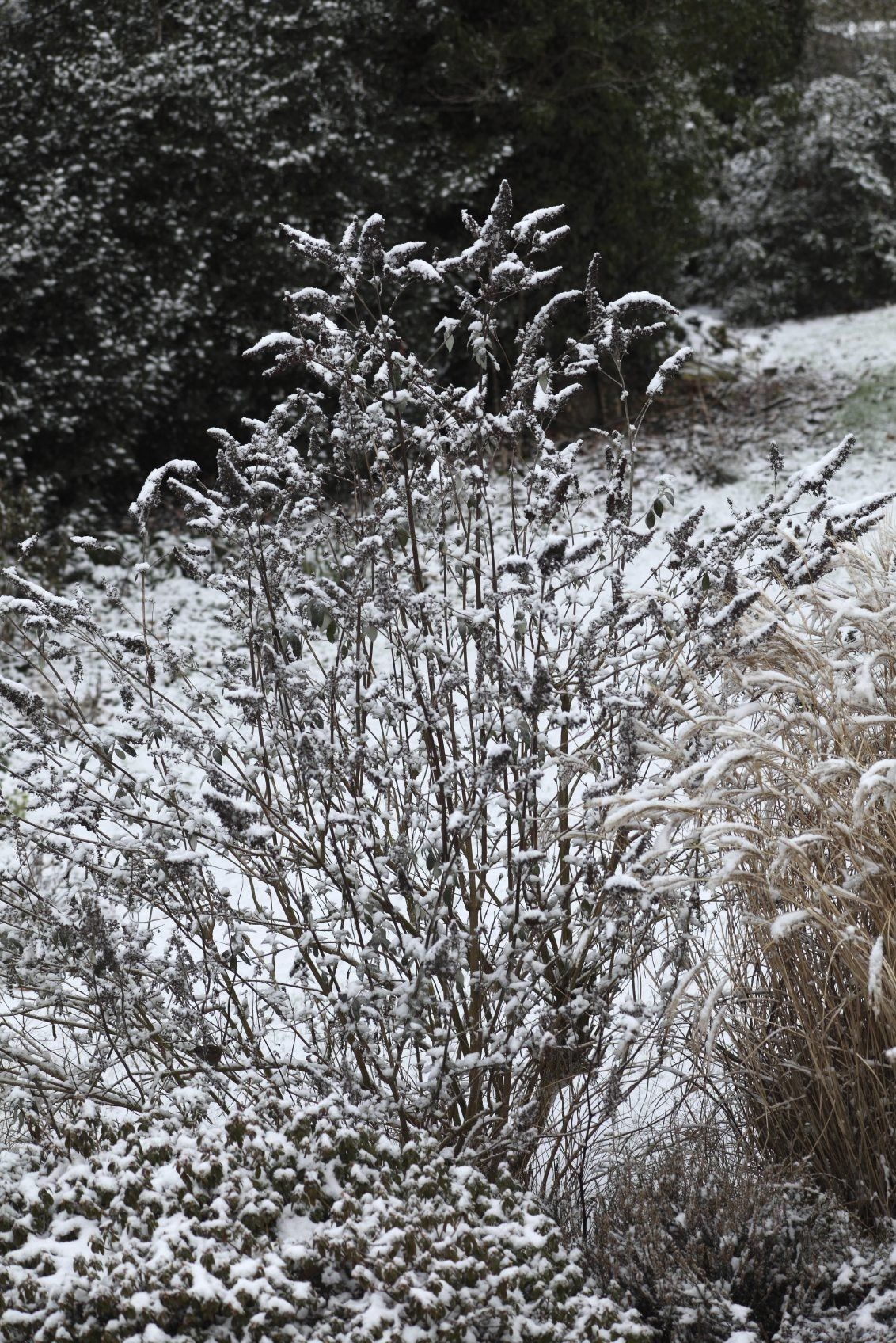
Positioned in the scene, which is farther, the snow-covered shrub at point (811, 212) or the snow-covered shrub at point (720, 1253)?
the snow-covered shrub at point (811, 212)

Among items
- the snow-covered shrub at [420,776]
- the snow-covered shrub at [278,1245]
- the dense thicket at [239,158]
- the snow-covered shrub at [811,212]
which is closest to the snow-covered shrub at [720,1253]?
the snow-covered shrub at [278,1245]

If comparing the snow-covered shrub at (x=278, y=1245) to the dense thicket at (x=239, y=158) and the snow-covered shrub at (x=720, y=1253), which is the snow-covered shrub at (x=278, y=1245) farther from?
the dense thicket at (x=239, y=158)

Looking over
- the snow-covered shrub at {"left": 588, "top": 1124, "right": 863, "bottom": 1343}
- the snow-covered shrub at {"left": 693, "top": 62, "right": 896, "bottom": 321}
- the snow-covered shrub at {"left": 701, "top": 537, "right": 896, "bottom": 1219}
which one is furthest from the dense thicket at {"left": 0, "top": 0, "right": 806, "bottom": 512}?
the snow-covered shrub at {"left": 588, "top": 1124, "right": 863, "bottom": 1343}

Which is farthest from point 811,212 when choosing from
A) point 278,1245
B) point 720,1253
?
point 278,1245

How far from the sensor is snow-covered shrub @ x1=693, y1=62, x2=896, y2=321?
13.4m

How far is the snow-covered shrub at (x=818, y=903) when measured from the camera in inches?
104

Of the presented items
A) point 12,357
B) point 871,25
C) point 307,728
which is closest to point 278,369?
point 307,728

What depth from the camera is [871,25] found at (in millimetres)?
18062

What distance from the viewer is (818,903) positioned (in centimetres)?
276

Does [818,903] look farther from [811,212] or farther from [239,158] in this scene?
[811,212]

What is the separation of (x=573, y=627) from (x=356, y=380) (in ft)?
2.74

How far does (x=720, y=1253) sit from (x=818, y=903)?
80 cm

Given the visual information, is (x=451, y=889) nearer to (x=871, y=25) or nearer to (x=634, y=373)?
(x=634, y=373)

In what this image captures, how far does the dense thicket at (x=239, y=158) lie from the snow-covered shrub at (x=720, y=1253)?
302 inches
